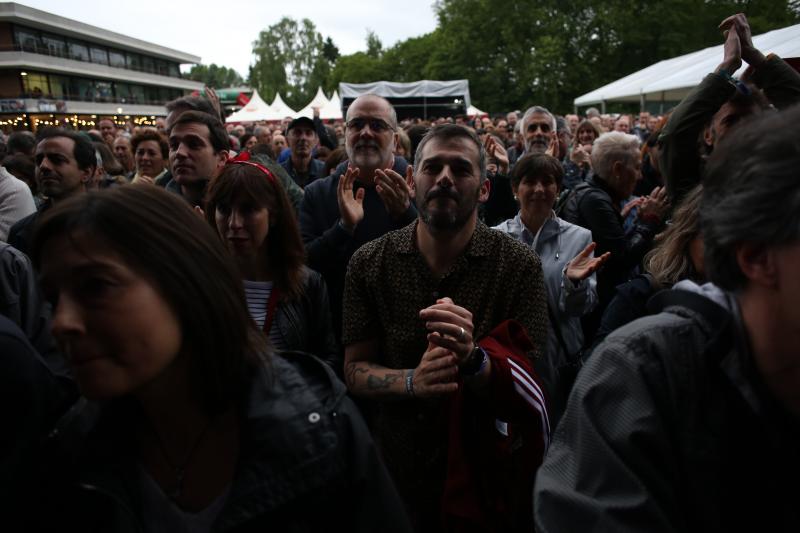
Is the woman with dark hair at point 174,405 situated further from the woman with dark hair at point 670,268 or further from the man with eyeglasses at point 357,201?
the man with eyeglasses at point 357,201

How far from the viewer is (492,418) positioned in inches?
79.5

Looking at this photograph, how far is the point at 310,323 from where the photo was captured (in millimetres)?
2654

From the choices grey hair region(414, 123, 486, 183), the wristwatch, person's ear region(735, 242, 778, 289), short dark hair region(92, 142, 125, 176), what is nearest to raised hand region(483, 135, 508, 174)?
grey hair region(414, 123, 486, 183)

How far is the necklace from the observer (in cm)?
131

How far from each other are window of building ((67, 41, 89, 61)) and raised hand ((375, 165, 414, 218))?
64.1m

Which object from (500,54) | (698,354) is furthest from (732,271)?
(500,54)

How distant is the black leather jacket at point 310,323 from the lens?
2539mm

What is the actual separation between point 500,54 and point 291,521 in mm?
45850

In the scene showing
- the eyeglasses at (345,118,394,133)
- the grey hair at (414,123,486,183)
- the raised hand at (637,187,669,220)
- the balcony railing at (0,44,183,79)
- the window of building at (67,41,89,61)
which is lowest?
the raised hand at (637,187,669,220)

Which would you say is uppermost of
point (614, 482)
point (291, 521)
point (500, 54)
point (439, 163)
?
point (500, 54)

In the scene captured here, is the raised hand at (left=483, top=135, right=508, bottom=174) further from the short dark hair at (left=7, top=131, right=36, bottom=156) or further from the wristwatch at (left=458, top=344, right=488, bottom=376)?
the short dark hair at (left=7, top=131, right=36, bottom=156)

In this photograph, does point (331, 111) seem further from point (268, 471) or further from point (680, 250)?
point (268, 471)

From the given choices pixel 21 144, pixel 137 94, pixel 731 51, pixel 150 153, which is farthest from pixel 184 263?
pixel 137 94

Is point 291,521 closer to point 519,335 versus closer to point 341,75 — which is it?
point 519,335
